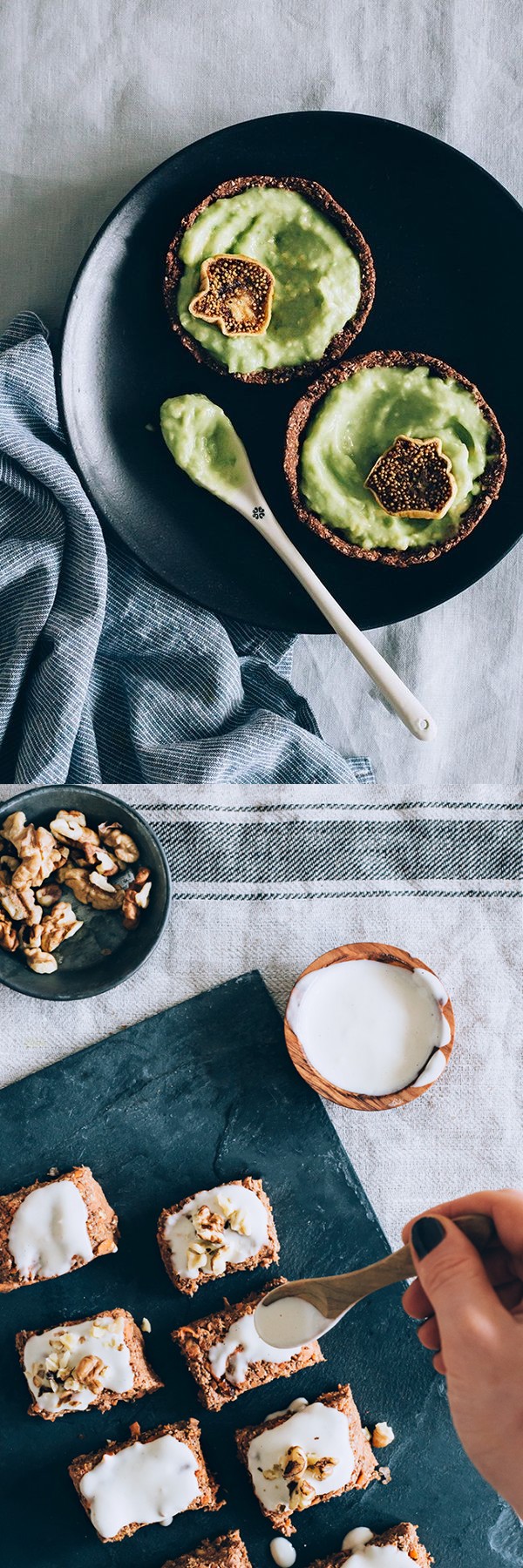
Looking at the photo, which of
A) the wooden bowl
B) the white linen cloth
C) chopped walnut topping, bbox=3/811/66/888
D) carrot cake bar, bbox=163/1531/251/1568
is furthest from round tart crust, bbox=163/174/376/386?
carrot cake bar, bbox=163/1531/251/1568

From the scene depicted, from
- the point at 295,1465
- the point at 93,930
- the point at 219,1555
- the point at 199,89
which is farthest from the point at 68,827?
the point at 199,89

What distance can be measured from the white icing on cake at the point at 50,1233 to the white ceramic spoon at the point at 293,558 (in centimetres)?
85

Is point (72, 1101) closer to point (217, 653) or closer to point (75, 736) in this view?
point (75, 736)

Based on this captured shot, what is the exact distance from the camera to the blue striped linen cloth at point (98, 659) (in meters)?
1.86

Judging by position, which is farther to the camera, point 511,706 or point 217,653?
point 511,706

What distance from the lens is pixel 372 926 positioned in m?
1.93

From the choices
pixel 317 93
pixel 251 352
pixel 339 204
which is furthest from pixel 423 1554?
pixel 317 93

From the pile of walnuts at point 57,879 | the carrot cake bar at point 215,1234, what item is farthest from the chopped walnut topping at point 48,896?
the carrot cake bar at point 215,1234

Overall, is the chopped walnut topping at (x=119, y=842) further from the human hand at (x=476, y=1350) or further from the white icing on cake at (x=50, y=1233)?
the human hand at (x=476, y=1350)

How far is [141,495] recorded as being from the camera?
1912 millimetres

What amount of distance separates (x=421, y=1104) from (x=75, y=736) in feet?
2.55

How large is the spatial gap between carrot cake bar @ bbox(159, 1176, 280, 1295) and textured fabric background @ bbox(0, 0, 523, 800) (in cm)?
67

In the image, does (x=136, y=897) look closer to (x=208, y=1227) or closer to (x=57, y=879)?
(x=57, y=879)

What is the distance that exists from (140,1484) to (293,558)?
1.38 meters
